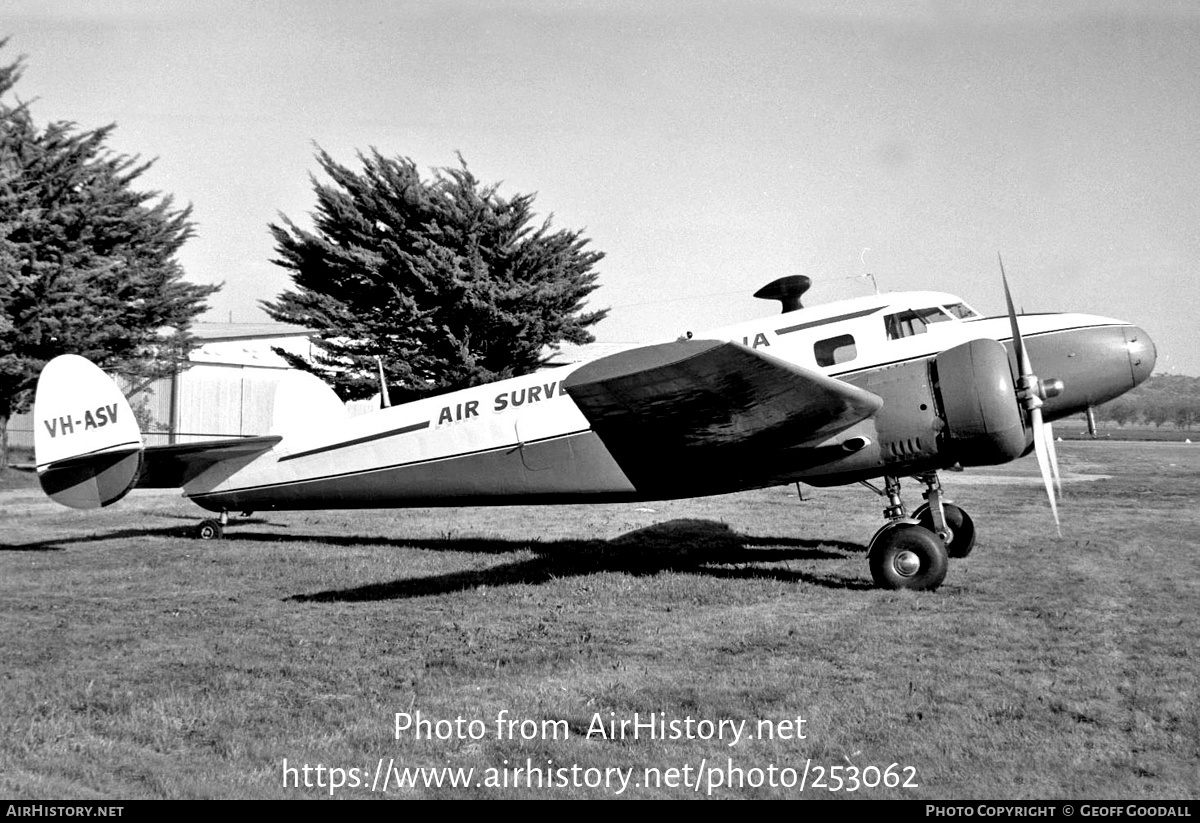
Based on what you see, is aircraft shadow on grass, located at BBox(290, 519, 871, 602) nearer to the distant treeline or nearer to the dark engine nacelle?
the dark engine nacelle

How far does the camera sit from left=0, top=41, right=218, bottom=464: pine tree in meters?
21.4

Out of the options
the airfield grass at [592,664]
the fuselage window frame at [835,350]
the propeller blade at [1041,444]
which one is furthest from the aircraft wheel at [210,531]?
the propeller blade at [1041,444]

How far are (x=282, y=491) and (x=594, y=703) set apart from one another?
7.61 metres

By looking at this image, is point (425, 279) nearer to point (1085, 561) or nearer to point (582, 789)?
point (1085, 561)

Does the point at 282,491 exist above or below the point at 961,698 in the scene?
above

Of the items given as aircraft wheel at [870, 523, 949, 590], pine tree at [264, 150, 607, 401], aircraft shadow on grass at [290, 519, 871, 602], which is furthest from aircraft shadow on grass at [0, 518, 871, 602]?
pine tree at [264, 150, 607, 401]

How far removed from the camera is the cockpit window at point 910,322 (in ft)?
30.0

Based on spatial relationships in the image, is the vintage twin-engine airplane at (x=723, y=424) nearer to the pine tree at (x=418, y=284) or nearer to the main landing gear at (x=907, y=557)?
the main landing gear at (x=907, y=557)

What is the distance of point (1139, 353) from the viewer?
8.88 m

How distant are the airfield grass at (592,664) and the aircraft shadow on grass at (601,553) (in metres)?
0.08

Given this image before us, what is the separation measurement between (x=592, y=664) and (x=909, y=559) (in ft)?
12.3

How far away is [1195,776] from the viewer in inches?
152

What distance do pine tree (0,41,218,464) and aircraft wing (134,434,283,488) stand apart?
11030 mm

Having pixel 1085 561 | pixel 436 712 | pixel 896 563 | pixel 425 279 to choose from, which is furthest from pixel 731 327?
pixel 425 279
